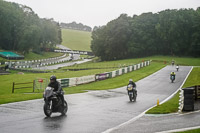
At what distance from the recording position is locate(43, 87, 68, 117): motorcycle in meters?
13.8

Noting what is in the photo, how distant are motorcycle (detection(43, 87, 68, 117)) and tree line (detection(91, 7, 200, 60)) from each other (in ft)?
291

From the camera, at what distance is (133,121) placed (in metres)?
14.3

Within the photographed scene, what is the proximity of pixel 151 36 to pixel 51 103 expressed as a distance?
3812 inches

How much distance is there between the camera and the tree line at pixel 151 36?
10150 centimetres

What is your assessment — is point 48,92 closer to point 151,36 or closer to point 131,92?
point 131,92

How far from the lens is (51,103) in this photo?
1424 cm

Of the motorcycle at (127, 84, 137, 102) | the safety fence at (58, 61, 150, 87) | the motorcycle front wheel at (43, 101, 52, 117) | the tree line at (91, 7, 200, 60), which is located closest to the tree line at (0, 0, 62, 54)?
the tree line at (91, 7, 200, 60)

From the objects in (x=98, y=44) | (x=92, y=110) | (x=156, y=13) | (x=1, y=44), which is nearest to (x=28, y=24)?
(x=1, y=44)

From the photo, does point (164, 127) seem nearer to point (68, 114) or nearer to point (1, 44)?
point (68, 114)

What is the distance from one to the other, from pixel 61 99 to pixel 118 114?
3.44 metres

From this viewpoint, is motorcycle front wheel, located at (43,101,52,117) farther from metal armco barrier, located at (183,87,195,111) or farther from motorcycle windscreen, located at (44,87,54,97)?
metal armco barrier, located at (183,87,195,111)

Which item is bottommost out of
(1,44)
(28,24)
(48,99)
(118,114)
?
(118,114)

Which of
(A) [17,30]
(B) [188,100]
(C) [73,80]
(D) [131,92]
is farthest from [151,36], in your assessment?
(B) [188,100]

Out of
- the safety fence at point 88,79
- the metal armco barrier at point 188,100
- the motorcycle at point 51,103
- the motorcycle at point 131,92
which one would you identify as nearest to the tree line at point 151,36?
the safety fence at point 88,79
